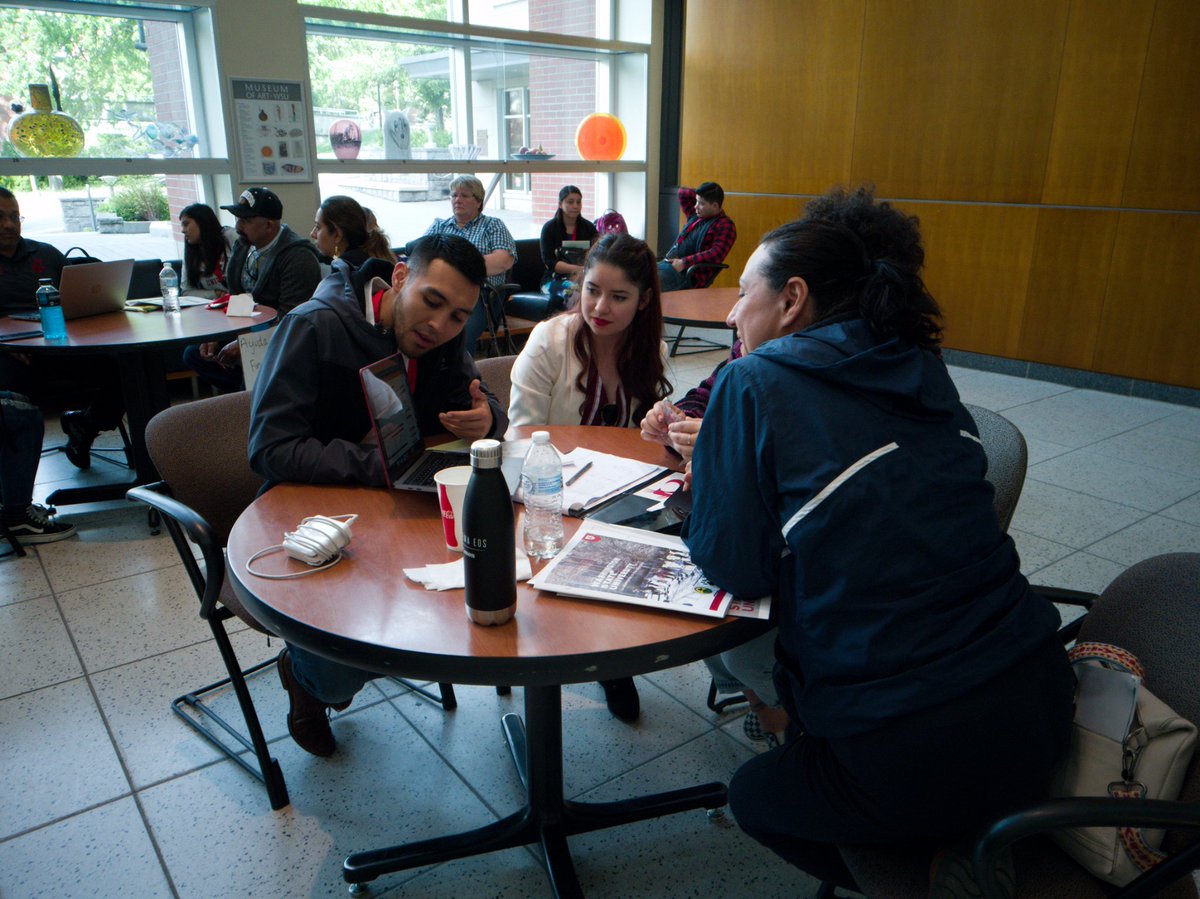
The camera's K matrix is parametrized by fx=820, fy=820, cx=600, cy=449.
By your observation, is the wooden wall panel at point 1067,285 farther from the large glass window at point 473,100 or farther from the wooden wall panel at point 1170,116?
the large glass window at point 473,100

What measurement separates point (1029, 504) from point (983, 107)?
11.4 feet

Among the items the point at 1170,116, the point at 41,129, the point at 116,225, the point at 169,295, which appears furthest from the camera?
the point at 116,225

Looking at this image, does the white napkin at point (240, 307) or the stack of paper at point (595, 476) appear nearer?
the stack of paper at point (595, 476)

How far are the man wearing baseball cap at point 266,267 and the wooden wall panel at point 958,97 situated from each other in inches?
157

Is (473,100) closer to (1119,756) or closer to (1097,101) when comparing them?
(1097,101)

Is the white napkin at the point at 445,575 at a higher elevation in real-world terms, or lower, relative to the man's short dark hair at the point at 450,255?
lower

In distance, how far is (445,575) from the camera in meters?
1.29

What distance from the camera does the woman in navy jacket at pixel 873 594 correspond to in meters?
1.10

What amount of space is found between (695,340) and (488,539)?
241 inches

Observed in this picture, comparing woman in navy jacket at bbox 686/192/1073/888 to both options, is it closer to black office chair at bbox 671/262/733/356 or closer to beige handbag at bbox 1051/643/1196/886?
beige handbag at bbox 1051/643/1196/886

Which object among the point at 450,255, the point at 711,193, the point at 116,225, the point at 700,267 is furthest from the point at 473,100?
the point at 450,255

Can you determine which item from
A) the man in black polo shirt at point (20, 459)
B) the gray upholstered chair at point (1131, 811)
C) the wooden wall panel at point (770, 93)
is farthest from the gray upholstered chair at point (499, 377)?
the wooden wall panel at point (770, 93)

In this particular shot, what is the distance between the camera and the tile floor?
171cm

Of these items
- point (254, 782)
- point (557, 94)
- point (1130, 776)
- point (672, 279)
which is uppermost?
point (557, 94)
